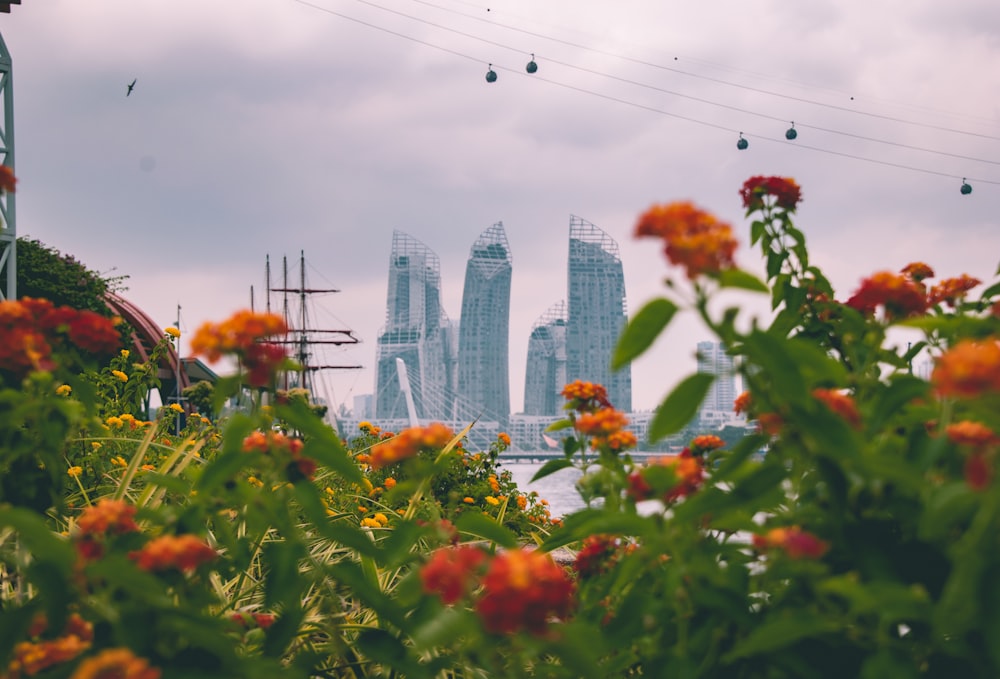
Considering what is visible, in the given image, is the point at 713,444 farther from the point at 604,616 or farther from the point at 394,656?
the point at 394,656

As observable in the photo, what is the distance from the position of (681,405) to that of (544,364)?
80319 mm

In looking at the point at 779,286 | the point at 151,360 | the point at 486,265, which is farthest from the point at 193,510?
the point at 486,265

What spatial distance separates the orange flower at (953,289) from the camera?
1.33m

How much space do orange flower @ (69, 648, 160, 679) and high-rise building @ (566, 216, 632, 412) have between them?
259ft

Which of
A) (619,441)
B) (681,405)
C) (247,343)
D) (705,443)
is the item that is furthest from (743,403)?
(247,343)

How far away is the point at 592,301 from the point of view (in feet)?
266

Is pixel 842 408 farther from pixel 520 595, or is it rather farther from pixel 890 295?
pixel 520 595

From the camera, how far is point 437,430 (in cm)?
91

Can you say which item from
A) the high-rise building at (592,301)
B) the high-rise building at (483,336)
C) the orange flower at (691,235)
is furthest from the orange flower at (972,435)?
the high-rise building at (592,301)

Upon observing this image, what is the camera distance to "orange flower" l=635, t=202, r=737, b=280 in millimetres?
690

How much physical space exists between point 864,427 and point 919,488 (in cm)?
18

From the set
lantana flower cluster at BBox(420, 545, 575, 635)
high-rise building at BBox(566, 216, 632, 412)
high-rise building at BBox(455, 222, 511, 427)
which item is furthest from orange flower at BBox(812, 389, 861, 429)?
high-rise building at BBox(566, 216, 632, 412)

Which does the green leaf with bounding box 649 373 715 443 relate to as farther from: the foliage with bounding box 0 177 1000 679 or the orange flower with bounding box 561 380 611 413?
the orange flower with bounding box 561 380 611 413

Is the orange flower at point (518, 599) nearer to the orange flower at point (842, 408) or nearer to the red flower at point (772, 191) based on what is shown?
the orange flower at point (842, 408)
